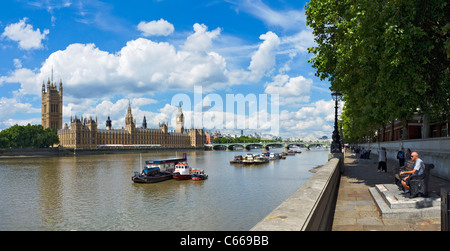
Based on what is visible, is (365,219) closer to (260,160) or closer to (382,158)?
(382,158)

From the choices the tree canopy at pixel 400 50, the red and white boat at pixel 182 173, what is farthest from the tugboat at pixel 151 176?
the tree canopy at pixel 400 50

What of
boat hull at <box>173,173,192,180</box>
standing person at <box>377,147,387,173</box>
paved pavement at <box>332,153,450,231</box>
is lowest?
boat hull at <box>173,173,192,180</box>

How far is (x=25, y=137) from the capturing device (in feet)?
420

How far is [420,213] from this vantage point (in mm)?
9273

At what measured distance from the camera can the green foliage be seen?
124m

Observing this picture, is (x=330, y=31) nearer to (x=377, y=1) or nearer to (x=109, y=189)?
(x=377, y=1)

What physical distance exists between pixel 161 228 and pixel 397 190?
622 inches

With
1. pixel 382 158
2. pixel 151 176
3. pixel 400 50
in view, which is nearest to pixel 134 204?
pixel 151 176

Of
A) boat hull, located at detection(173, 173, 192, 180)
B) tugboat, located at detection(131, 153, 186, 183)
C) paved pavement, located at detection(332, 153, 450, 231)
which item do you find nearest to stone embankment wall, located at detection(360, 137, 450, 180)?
paved pavement, located at detection(332, 153, 450, 231)

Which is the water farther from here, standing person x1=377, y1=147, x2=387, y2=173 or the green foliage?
the green foliage

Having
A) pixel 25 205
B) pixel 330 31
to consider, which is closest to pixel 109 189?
pixel 25 205

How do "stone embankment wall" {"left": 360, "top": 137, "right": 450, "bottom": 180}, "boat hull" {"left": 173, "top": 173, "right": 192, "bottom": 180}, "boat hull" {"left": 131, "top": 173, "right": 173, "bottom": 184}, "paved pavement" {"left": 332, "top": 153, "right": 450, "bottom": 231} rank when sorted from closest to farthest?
"paved pavement" {"left": 332, "top": 153, "right": 450, "bottom": 231}, "stone embankment wall" {"left": 360, "top": 137, "right": 450, "bottom": 180}, "boat hull" {"left": 131, "top": 173, "right": 173, "bottom": 184}, "boat hull" {"left": 173, "top": 173, "right": 192, "bottom": 180}

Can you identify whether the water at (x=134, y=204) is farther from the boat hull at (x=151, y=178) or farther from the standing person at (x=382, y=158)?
the standing person at (x=382, y=158)

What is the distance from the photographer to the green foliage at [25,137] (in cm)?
12406
